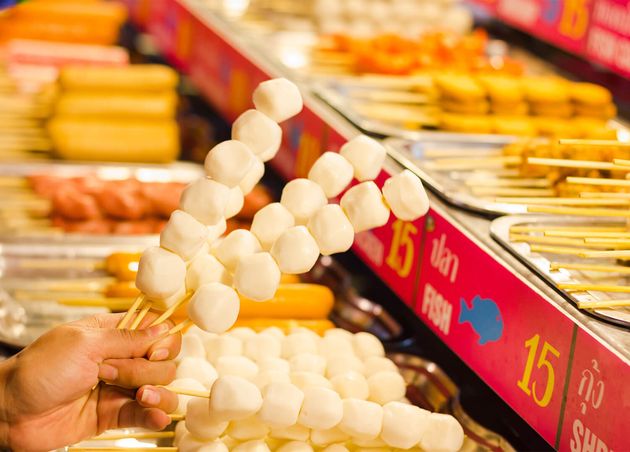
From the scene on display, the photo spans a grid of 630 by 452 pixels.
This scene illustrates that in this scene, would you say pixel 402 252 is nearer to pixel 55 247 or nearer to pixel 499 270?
pixel 499 270

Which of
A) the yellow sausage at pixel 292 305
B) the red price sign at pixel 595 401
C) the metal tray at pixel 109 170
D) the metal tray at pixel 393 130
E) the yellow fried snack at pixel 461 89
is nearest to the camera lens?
the red price sign at pixel 595 401

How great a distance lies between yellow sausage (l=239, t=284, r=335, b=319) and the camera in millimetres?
3021

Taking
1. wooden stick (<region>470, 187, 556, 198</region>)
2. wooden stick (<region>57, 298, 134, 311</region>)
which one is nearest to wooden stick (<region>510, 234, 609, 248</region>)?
wooden stick (<region>470, 187, 556, 198</region>)

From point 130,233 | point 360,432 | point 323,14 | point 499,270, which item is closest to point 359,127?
point 130,233

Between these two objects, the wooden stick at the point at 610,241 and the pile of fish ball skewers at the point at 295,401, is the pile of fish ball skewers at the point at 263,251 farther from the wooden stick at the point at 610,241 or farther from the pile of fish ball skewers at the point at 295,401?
the wooden stick at the point at 610,241

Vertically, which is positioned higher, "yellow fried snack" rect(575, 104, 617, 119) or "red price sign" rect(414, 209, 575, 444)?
"yellow fried snack" rect(575, 104, 617, 119)

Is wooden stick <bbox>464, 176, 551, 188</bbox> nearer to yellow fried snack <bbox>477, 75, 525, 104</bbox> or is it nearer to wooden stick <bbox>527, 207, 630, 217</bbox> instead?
wooden stick <bbox>527, 207, 630, 217</bbox>

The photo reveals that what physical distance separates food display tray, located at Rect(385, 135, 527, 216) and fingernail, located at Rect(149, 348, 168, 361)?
0.98 m

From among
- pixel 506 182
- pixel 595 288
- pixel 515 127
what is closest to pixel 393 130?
pixel 515 127

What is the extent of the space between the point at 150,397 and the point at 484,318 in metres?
0.78

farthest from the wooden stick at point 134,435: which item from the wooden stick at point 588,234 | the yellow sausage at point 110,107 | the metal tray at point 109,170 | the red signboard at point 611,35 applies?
the yellow sausage at point 110,107

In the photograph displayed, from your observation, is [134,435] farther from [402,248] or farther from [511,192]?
[511,192]

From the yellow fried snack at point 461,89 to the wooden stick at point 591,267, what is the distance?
1334mm

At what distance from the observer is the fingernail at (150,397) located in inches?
82.1
